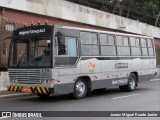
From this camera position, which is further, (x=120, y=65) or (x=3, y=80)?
(x=3, y=80)

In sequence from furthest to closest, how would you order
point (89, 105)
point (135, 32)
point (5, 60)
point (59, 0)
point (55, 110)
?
point (135, 32)
point (59, 0)
point (5, 60)
point (89, 105)
point (55, 110)

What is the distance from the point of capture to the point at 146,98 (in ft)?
48.6

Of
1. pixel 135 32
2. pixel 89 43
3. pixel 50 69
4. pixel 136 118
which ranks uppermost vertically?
pixel 135 32

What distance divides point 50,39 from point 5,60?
6593 millimetres

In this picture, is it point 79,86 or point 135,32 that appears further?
point 135,32

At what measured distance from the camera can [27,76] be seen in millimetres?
13469

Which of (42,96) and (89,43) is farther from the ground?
(89,43)

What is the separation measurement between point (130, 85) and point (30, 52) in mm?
6472

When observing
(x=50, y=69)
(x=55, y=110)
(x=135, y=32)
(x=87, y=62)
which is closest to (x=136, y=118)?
(x=55, y=110)

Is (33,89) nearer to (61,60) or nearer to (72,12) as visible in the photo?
(61,60)

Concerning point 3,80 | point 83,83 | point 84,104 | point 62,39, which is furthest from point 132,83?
point 3,80

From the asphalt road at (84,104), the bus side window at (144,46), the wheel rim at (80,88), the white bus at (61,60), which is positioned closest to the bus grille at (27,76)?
the white bus at (61,60)

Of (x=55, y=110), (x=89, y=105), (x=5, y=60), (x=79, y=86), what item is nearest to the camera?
(x=55, y=110)

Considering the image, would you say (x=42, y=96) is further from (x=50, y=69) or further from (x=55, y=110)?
(x=55, y=110)
